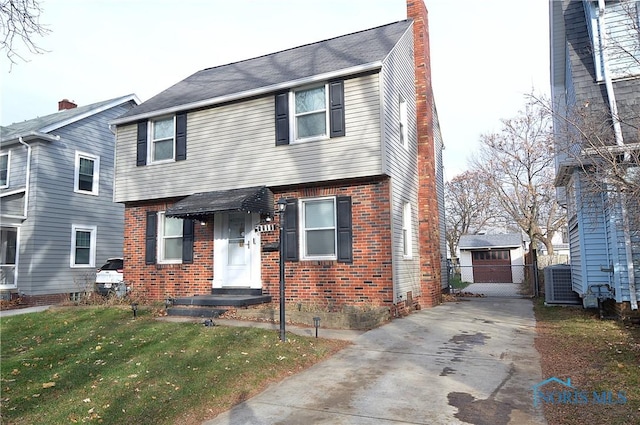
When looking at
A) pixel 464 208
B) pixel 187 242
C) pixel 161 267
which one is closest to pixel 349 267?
pixel 187 242

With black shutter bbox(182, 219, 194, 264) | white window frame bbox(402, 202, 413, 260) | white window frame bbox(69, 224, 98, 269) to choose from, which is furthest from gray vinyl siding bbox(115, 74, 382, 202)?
white window frame bbox(69, 224, 98, 269)

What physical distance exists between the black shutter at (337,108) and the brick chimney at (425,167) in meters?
4.09

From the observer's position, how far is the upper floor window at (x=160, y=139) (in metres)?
12.5

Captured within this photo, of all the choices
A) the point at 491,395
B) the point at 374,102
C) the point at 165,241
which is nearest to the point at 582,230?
the point at 374,102

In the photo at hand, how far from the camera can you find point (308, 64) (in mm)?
12031

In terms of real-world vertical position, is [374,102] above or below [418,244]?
above

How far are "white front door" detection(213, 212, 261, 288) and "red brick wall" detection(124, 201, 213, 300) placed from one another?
0.95ft

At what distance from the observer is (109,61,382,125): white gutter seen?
991cm

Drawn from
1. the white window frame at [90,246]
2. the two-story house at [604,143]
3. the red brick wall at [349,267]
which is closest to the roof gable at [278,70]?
the red brick wall at [349,267]

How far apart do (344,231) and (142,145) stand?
700 cm

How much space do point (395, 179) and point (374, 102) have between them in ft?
6.17

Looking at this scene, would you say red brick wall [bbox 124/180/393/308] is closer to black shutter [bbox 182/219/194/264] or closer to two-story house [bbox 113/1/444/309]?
two-story house [bbox 113/1/444/309]

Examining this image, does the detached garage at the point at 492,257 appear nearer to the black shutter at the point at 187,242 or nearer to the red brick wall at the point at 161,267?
the red brick wall at the point at 161,267

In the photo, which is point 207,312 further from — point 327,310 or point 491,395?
point 491,395
